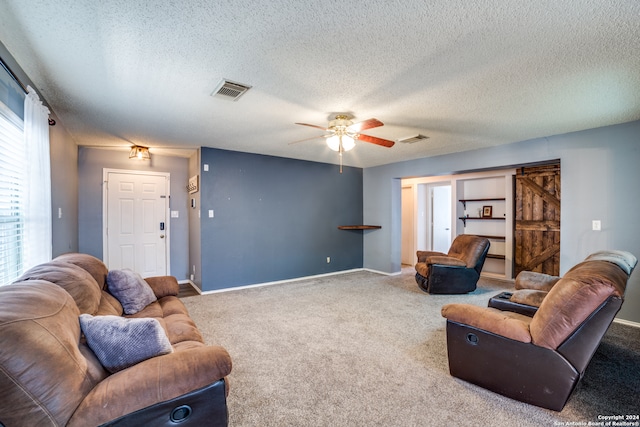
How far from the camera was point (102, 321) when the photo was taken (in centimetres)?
146

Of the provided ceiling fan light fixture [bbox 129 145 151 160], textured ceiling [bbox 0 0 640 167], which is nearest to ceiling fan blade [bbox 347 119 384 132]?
textured ceiling [bbox 0 0 640 167]

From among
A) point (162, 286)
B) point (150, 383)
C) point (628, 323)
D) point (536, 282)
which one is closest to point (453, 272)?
point (536, 282)

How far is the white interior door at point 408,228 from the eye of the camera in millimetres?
7398

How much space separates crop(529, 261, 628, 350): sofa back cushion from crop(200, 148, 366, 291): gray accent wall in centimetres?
419

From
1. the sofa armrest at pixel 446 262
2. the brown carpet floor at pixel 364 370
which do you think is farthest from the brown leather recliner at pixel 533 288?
the sofa armrest at pixel 446 262

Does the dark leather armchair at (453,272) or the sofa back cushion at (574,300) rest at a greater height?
the sofa back cushion at (574,300)

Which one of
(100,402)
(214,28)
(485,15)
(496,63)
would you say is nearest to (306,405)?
(100,402)

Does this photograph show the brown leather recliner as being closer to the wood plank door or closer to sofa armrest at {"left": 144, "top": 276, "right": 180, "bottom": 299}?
the wood plank door

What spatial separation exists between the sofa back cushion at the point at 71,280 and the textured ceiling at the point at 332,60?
140 cm

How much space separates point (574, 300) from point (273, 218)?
442 cm

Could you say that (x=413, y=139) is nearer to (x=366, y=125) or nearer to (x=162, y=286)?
(x=366, y=125)

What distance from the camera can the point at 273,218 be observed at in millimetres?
5465

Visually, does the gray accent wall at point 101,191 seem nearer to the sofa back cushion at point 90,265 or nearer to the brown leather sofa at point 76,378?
the sofa back cushion at point 90,265

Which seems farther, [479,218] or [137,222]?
[479,218]
